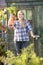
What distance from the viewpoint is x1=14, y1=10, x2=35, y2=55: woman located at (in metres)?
3.44

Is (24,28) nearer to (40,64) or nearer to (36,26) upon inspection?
(36,26)

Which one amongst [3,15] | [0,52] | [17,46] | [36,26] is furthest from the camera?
[36,26]

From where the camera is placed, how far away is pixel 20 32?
3.52 metres

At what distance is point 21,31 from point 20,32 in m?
0.02

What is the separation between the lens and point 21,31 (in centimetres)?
351

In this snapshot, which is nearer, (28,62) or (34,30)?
(28,62)

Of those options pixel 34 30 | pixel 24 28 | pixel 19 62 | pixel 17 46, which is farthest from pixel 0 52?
pixel 34 30

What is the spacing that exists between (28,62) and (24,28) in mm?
1495

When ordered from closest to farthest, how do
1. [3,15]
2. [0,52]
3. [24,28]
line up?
[3,15], [0,52], [24,28]

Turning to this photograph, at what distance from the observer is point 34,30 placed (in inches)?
156

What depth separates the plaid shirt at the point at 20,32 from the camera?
3.44m

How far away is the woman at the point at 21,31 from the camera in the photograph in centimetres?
344

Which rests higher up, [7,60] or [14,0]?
[14,0]

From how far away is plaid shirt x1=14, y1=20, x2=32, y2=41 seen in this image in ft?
11.3
